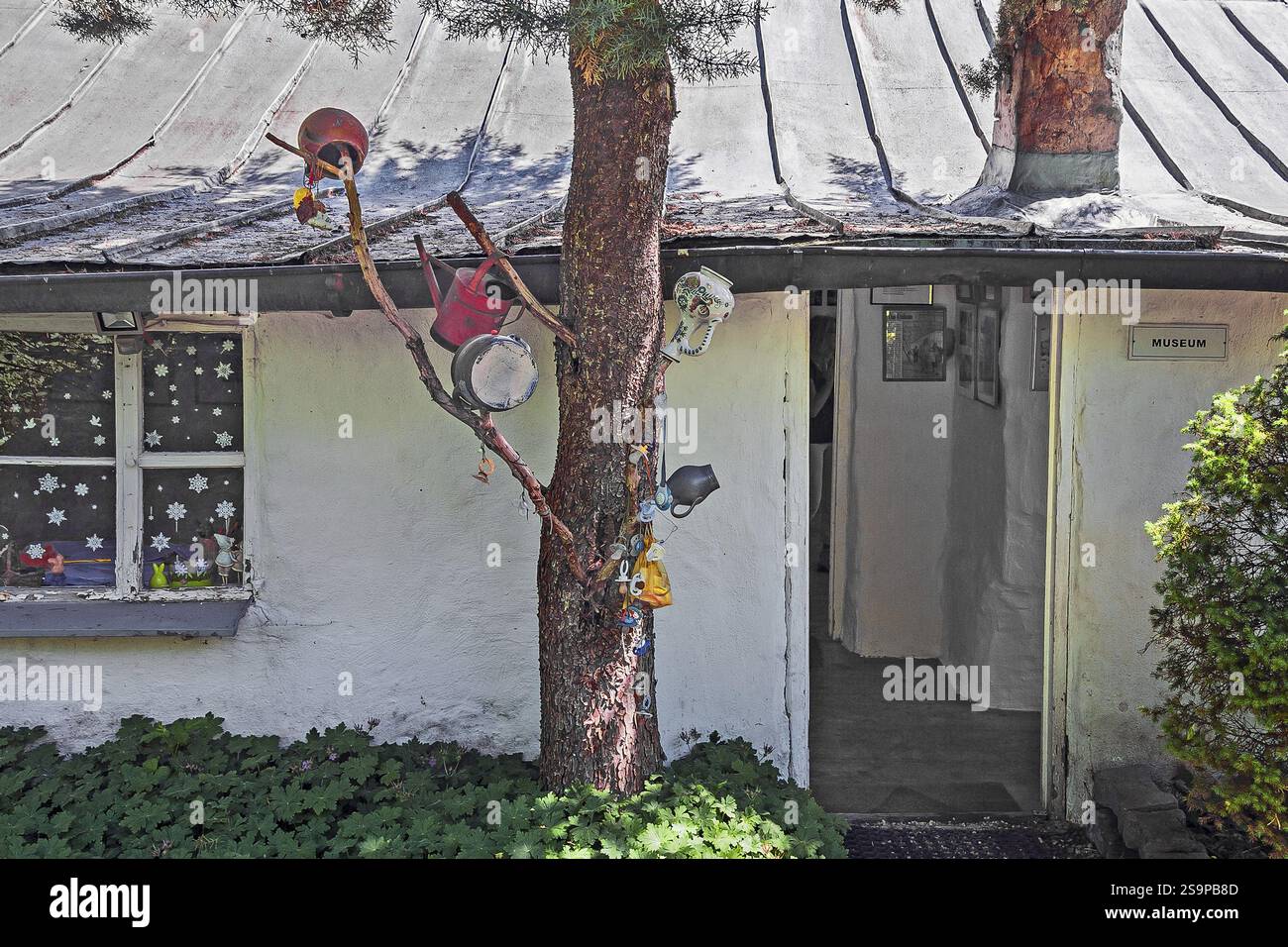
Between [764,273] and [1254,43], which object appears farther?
[1254,43]

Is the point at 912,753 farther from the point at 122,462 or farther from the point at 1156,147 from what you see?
the point at 122,462

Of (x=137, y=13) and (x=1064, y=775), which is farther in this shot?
(x=137, y=13)

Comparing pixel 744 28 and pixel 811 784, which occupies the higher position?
pixel 744 28

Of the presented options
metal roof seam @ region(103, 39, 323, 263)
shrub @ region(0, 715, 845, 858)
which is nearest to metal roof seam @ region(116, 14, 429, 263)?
metal roof seam @ region(103, 39, 323, 263)

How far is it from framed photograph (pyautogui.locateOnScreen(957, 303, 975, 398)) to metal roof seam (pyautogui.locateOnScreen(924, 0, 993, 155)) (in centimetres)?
116

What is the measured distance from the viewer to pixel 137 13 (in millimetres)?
5914

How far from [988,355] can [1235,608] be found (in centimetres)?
291

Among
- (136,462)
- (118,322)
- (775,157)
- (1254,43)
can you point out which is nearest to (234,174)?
(118,322)

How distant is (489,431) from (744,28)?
4.29 metres

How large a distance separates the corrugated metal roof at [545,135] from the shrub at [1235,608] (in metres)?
1.21

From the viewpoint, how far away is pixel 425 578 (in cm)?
539

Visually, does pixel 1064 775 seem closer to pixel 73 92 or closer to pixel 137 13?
pixel 137 13

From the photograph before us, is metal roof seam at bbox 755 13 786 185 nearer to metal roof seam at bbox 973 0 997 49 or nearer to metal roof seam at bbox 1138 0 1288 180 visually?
metal roof seam at bbox 973 0 997 49
